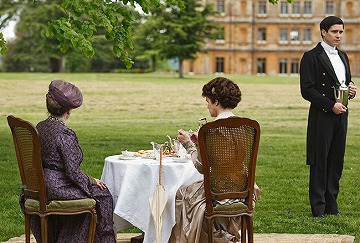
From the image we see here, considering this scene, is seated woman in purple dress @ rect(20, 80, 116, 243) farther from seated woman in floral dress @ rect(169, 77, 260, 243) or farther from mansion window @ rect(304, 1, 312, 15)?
mansion window @ rect(304, 1, 312, 15)

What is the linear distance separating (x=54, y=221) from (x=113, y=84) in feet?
132

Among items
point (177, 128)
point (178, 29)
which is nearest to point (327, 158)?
point (177, 128)

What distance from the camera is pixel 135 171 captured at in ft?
22.4

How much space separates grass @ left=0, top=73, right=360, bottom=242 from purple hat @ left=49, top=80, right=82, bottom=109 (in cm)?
240

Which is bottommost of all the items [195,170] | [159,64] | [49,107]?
[159,64]

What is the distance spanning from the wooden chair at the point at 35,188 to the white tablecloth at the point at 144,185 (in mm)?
561

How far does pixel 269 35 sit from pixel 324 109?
80665mm

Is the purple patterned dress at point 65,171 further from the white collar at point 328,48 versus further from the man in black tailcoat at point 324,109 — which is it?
the white collar at point 328,48

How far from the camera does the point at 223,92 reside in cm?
636

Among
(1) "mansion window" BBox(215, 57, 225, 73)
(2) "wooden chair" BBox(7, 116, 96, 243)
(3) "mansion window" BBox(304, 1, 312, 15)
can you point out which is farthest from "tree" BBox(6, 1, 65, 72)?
(2) "wooden chair" BBox(7, 116, 96, 243)

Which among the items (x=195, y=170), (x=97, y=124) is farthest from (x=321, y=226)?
(x=97, y=124)

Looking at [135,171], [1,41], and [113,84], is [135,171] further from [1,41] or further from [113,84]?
[113,84]

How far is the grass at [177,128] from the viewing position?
31.5 feet

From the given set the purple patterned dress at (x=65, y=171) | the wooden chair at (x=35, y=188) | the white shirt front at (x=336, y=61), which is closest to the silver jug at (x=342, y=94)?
the white shirt front at (x=336, y=61)
